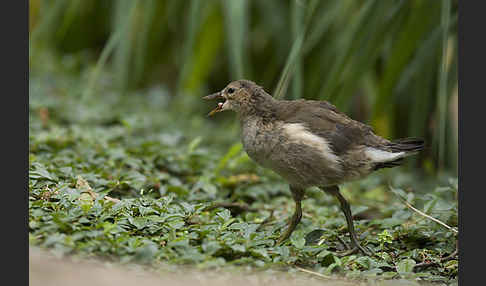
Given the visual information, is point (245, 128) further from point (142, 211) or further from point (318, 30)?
point (318, 30)

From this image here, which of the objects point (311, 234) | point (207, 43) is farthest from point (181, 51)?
point (311, 234)

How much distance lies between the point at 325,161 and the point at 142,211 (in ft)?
2.79

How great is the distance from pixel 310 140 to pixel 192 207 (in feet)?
2.02

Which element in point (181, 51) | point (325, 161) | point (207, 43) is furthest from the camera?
point (181, 51)

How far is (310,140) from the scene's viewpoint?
9.33 feet

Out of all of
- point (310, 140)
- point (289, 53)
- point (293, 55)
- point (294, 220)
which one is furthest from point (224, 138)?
point (310, 140)

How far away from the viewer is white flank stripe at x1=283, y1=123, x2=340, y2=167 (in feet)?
9.31

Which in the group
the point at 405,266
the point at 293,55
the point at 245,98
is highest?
the point at 293,55

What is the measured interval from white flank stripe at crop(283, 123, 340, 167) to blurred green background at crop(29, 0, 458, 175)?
0.40m

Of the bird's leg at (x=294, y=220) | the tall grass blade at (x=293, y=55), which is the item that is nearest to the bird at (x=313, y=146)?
the bird's leg at (x=294, y=220)

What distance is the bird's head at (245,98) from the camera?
307 centimetres

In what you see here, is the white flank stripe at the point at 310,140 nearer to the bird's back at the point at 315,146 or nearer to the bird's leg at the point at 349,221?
the bird's back at the point at 315,146

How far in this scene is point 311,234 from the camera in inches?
114

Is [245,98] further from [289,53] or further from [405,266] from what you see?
[289,53]
